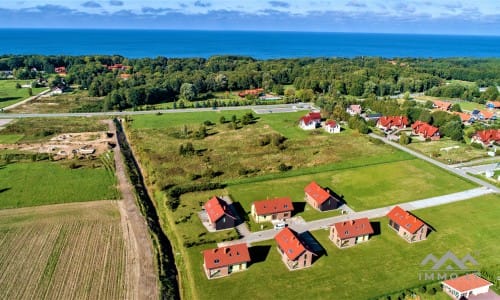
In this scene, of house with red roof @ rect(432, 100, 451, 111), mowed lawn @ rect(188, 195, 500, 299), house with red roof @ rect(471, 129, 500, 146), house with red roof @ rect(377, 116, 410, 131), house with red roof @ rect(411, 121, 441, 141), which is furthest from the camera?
house with red roof @ rect(432, 100, 451, 111)

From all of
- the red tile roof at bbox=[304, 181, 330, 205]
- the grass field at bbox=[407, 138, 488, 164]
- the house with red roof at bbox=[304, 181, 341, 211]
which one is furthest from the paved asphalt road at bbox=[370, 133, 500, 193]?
the red tile roof at bbox=[304, 181, 330, 205]

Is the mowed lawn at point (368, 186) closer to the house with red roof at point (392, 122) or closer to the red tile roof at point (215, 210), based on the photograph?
the red tile roof at point (215, 210)

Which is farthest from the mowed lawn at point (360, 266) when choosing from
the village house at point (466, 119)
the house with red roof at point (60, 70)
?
the house with red roof at point (60, 70)

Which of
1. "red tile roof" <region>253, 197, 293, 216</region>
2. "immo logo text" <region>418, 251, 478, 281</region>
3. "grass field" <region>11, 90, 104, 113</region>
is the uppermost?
"grass field" <region>11, 90, 104, 113</region>

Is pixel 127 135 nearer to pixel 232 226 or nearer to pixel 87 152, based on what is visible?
pixel 87 152

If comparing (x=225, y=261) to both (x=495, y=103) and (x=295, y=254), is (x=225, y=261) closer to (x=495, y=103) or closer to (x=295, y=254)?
(x=295, y=254)

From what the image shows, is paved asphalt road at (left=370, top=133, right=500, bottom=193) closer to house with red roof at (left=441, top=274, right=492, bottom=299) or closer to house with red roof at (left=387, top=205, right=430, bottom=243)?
house with red roof at (left=387, top=205, right=430, bottom=243)

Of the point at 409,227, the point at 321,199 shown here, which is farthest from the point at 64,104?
the point at 409,227
